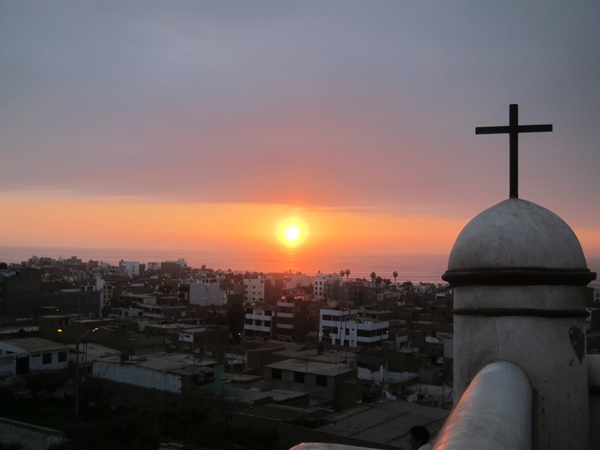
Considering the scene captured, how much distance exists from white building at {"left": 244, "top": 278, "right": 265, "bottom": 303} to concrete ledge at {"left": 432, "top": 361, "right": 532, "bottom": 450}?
2848 inches

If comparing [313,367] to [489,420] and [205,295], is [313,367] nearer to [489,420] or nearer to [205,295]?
[489,420]

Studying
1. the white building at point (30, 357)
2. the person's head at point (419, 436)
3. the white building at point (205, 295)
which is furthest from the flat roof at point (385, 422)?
the white building at point (205, 295)

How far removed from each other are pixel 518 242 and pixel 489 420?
1.87 meters

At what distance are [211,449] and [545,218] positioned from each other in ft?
51.5

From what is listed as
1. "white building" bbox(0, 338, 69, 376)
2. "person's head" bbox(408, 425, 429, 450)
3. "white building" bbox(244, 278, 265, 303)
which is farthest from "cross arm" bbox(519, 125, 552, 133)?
"white building" bbox(244, 278, 265, 303)

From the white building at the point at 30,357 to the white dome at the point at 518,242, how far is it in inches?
1164

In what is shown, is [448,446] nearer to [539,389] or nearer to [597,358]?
[539,389]

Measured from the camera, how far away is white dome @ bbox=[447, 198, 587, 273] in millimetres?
3453

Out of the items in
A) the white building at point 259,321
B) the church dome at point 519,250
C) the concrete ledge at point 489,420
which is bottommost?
the white building at point 259,321

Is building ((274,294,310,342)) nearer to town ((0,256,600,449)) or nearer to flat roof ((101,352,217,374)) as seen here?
town ((0,256,600,449))

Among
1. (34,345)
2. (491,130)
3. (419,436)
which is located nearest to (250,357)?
(34,345)

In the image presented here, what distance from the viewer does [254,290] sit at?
75.1 m

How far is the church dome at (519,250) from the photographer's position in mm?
3430

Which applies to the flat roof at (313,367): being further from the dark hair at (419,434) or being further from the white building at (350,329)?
the dark hair at (419,434)
